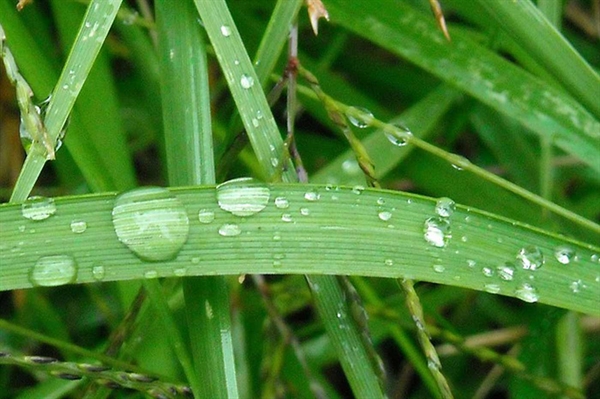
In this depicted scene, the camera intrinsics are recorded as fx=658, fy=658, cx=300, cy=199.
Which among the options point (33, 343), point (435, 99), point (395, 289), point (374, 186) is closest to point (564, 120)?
point (435, 99)

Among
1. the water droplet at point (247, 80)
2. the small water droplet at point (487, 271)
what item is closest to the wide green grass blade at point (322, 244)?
the small water droplet at point (487, 271)

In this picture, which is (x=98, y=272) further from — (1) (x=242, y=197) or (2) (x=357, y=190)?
(2) (x=357, y=190)

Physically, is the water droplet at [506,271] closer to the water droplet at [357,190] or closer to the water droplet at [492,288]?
the water droplet at [492,288]

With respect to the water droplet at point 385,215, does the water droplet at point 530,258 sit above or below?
above

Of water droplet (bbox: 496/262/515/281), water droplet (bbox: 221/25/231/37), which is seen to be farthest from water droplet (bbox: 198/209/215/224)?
water droplet (bbox: 496/262/515/281)

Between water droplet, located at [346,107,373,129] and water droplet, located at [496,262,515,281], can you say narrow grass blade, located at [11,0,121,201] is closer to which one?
water droplet, located at [346,107,373,129]

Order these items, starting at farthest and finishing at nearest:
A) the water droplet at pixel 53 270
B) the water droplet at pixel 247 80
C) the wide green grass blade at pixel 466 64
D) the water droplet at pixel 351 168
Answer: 1. the water droplet at pixel 351 168
2. the wide green grass blade at pixel 466 64
3. the water droplet at pixel 247 80
4. the water droplet at pixel 53 270

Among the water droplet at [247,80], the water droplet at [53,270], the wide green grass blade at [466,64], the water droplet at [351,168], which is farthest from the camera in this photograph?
the water droplet at [351,168]

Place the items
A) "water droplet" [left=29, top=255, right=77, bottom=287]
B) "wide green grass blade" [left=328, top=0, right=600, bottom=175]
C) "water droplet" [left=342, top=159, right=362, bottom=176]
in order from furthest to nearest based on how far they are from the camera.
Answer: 1. "water droplet" [left=342, top=159, right=362, bottom=176]
2. "wide green grass blade" [left=328, top=0, right=600, bottom=175]
3. "water droplet" [left=29, top=255, right=77, bottom=287]
